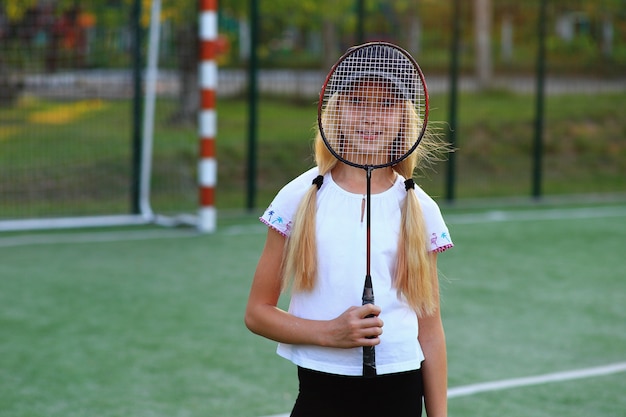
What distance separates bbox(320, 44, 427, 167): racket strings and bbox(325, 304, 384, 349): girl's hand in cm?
40

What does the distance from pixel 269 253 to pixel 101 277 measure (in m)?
5.29

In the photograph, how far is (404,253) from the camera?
283 centimetres

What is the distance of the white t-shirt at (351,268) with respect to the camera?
2811 millimetres

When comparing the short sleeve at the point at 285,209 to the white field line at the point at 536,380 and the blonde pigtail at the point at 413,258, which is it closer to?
the blonde pigtail at the point at 413,258

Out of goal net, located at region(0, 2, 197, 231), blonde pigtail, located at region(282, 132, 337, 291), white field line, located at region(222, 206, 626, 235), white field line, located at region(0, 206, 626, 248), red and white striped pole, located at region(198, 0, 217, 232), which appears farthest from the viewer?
white field line, located at region(222, 206, 626, 235)

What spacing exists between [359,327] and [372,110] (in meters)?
0.59

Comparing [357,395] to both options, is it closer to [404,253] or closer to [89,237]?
[404,253]

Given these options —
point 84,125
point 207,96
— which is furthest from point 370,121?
point 84,125

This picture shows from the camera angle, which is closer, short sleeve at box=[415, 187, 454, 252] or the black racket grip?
the black racket grip

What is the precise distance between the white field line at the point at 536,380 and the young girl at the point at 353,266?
2.42 metres

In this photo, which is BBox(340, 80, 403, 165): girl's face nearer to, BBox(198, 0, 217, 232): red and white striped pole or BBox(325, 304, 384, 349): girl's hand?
BBox(325, 304, 384, 349): girl's hand

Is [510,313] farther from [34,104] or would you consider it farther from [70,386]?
[34,104]

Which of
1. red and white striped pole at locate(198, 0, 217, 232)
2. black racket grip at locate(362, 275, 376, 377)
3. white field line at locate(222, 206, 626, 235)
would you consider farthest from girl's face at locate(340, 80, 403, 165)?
white field line at locate(222, 206, 626, 235)

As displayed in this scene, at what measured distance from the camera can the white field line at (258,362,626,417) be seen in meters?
5.30
